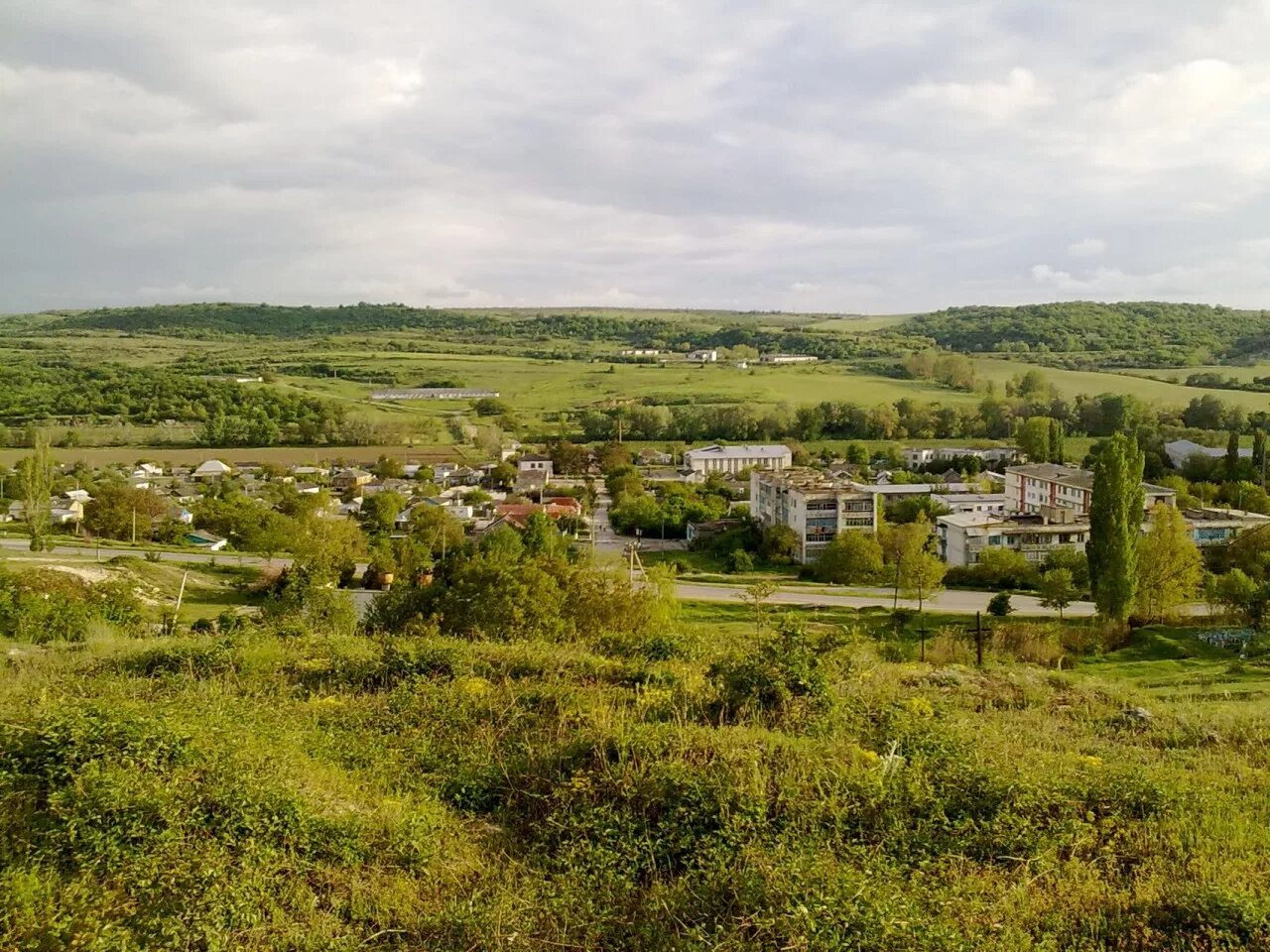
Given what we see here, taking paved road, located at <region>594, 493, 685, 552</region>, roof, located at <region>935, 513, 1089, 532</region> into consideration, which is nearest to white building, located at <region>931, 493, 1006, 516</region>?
roof, located at <region>935, 513, 1089, 532</region>

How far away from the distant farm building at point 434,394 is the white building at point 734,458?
30.0 meters

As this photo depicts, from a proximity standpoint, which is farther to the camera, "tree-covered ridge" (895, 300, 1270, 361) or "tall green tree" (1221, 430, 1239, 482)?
"tree-covered ridge" (895, 300, 1270, 361)

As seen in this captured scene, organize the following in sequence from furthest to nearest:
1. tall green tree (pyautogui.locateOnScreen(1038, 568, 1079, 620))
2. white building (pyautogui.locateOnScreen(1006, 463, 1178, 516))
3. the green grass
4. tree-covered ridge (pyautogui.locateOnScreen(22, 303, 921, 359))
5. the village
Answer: tree-covered ridge (pyautogui.locateOnScreen(22, 303, 921, 359))
white building (pyautogui.locateOnScreen(1006, 463, 1178, 516))
the village
tall green tree (pyautogui.locateOnScreen(1038, 568, 1079, 620))
the green grass

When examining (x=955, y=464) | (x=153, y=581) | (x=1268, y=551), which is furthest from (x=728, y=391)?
(x=153, y=581)

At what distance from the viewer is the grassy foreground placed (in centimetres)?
334

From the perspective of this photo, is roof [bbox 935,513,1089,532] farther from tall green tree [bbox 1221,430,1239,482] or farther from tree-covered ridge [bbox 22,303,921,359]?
tree-covered ridge [bbox 22,303,921,359]

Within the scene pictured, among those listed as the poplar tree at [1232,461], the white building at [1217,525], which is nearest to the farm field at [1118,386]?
the poplar tree at [1232,461]

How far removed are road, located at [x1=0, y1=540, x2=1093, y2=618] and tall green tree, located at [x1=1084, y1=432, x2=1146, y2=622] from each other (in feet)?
9.05

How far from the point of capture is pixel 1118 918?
11.4 ft

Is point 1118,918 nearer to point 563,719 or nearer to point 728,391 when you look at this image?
point 563,719

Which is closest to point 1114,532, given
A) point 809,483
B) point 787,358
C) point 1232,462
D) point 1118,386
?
point 809,483

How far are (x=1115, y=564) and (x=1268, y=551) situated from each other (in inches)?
339

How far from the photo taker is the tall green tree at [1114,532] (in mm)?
19031

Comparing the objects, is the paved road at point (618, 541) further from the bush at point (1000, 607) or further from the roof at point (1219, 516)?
the roof at point (1219, 516)
